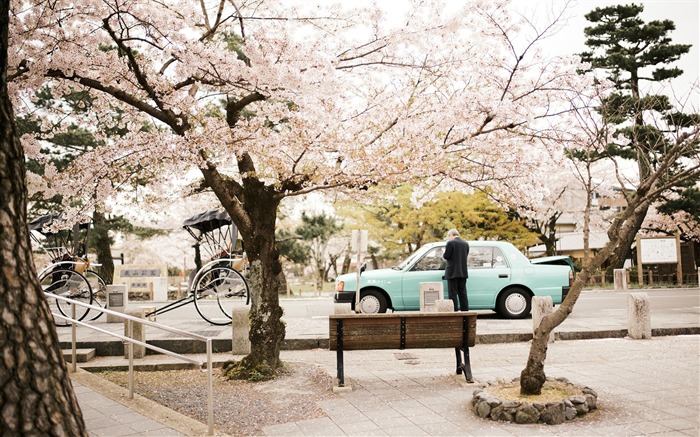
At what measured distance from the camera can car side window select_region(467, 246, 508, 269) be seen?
1218cm

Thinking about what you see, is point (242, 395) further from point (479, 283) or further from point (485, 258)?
point (485, 258)

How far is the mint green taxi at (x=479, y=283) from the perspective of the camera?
1191cm

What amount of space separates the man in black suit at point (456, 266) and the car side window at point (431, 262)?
4.46ft

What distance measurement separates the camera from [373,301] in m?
11.9

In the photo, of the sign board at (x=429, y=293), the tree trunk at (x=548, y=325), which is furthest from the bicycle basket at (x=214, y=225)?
the tree trunk at (x=548, y=325)

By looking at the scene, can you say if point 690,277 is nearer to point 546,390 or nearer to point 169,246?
point 546,390

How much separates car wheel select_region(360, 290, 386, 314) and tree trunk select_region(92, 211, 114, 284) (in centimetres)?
1464

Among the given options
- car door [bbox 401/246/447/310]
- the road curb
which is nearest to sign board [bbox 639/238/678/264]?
A: the road curb

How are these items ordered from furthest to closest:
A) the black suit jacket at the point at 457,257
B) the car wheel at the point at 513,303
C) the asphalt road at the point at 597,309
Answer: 1. the asphalt road at the point at 597,309
2. the car wheel at the point at 513,303
3. the black suit jacket at the point at 457,257

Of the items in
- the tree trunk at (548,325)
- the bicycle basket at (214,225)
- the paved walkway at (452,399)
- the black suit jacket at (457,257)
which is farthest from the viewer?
the bicycle basket at (214,225)

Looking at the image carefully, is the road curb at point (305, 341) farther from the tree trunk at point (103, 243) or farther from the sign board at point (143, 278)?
the tree trunk at point (103, 243)

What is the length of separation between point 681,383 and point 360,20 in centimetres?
612

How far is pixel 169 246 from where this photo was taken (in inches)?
1665

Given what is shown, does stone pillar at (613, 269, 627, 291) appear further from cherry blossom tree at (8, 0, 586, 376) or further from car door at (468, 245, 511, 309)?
cherry blossom tree at (8, 0, 586, 376)
